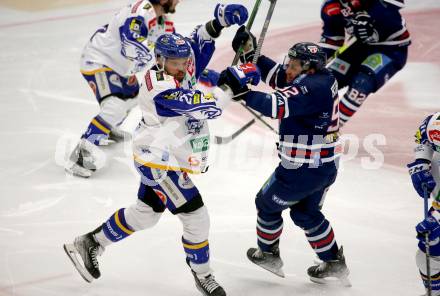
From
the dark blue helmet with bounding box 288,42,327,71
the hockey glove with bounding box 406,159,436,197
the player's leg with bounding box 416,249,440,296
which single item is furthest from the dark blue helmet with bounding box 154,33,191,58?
the player's leg with bounding box 416,249,440,296

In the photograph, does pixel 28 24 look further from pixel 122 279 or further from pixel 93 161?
pixel 122 279

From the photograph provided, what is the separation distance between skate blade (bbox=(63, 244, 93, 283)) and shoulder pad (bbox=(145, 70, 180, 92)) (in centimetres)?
104

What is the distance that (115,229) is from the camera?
3814 millimetres

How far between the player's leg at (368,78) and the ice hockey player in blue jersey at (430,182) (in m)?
1.84

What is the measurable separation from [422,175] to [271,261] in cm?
95

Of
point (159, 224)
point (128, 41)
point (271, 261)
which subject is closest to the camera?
point (271, 261)

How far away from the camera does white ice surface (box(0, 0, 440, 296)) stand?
3998 millimetres

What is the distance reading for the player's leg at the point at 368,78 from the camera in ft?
18.0

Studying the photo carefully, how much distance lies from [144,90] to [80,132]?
99.7 inches

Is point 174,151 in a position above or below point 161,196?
above

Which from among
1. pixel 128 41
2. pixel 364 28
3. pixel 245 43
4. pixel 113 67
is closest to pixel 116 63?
pixel 113 67

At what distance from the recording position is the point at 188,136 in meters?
3.65

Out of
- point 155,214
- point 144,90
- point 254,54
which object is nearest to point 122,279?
point 155,214

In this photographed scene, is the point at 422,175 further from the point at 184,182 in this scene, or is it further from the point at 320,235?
the point at 184,182
